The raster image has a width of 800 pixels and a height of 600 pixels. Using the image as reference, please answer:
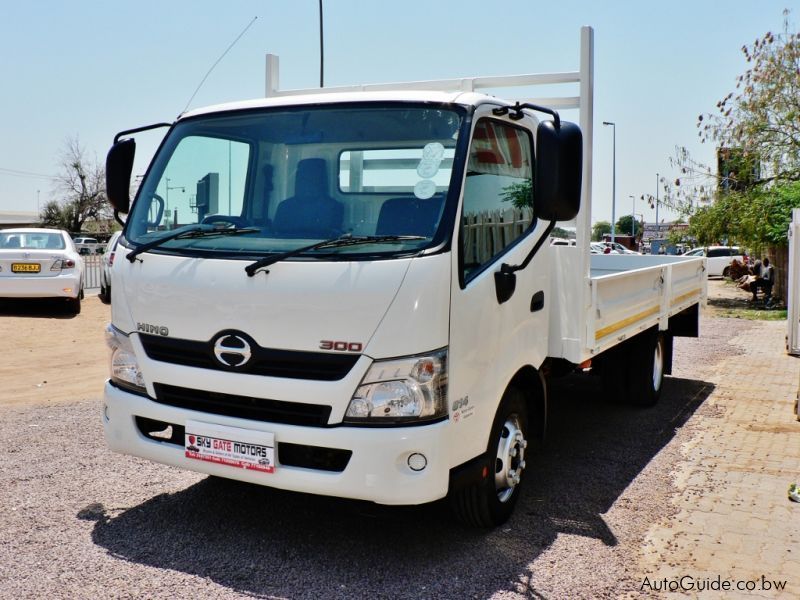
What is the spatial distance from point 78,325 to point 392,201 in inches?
435

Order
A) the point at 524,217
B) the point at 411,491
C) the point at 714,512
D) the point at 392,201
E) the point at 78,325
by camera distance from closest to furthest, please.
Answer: the point at 411,491, the point at 392,201, the point at 524,217, the point at 714,512, the point at 78,325

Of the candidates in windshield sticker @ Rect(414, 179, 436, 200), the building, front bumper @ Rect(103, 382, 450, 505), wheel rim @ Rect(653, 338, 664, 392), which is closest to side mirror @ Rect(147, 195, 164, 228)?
front bumper @ Rect(103, 382, 450, 505)

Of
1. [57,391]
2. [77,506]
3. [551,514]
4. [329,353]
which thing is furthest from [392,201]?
[57,391]

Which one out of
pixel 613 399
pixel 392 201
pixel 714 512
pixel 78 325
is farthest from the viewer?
pixel 78 325

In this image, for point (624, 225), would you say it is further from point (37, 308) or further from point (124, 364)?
point (124, 364)

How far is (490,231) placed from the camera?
4.18 meters

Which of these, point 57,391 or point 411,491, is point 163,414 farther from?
point 57,391

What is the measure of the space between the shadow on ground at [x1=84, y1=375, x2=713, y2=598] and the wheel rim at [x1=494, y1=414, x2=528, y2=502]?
0.24 metres

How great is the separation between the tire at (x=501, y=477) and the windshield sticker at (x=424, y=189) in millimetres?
1200

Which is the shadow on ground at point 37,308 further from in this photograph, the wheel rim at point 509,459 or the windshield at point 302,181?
the wheel rim at point 509,459

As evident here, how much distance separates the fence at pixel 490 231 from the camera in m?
3.96

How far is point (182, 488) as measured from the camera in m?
5.11

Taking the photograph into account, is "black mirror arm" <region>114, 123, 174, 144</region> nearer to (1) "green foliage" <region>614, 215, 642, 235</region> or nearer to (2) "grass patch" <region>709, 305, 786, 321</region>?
(2) "grass patch" <region>709, 305, 786, 321</region>

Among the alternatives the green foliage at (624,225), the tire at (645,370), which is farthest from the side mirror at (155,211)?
the green foliage at (624,225)
